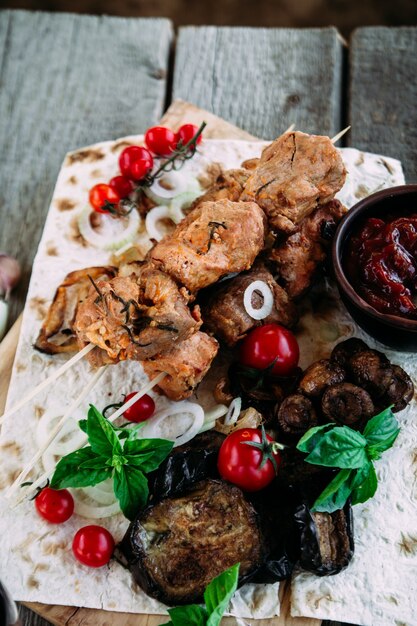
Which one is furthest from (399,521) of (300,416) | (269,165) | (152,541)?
(269,165)

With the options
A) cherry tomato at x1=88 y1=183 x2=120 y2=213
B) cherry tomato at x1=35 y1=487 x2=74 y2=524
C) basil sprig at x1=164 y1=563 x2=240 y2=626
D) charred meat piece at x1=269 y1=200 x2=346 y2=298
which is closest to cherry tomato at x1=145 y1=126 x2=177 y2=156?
cherry tomato at x1=88 y1=183 x2=120 y2=213

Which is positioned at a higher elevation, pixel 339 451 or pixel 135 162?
pixel 135 162

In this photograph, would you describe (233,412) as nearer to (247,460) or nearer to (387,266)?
(247,460)

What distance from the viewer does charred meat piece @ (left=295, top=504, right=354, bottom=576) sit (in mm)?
3885

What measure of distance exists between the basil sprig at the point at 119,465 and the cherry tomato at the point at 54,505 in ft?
0.69

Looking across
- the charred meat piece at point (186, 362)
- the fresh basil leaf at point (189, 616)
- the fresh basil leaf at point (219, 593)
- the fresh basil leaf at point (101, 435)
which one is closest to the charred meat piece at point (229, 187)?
the charred meat piece at point (186, 362)

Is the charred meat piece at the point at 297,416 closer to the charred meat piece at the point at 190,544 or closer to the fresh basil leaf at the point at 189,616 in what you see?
the charred meat piece at the point at 190,544

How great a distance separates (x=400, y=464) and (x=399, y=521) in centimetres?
32

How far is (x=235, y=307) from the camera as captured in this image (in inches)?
174

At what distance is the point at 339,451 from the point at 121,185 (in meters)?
2.46

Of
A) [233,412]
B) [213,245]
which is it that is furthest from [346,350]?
[213,245]

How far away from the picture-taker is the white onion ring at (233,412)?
4383mm

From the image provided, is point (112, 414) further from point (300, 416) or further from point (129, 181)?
point (129, 181)

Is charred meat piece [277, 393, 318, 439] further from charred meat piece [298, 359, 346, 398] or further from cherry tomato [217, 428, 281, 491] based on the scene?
cherry tomato [217, 428, 281, 491]
